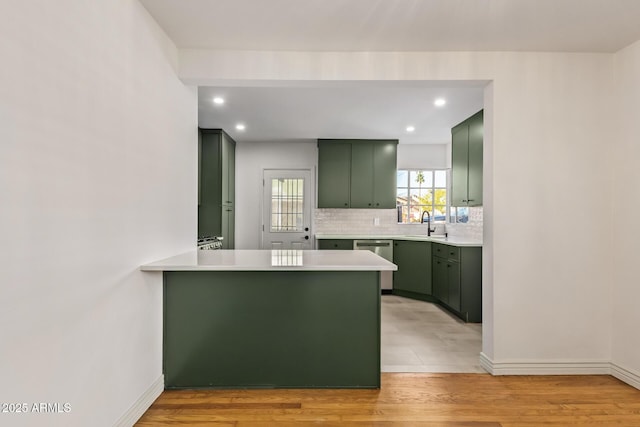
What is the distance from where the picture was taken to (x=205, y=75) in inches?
114

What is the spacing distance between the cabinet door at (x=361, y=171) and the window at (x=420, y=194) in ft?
2.15

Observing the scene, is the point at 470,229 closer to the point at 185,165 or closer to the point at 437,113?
the point at 437,113

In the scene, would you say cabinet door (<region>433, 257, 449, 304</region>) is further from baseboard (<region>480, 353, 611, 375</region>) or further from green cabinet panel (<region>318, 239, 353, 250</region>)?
baseboard (<region>480, 353, 611, 375</region>)

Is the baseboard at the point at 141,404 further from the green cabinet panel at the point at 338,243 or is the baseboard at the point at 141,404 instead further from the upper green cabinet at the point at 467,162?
the upper green cabinet at the point at 467,162

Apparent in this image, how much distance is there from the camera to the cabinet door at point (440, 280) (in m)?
4.89

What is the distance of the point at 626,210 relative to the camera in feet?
9.23

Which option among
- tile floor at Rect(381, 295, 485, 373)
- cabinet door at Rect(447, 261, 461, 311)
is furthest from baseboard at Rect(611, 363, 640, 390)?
cabinet door at Rect(447, 261, 461, 311)

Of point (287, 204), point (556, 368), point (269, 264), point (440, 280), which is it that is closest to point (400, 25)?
point (269, 264)

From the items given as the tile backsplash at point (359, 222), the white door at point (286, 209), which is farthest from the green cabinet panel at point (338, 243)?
the white door at point (286, 209)

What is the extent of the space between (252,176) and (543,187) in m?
4.51

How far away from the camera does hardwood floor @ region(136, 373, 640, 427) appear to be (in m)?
2.25

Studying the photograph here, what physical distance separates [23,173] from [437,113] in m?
4.22

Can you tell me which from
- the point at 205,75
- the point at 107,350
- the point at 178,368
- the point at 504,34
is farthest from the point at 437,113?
the point at 107,350

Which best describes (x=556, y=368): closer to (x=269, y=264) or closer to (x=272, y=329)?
(x=272, y=329)
